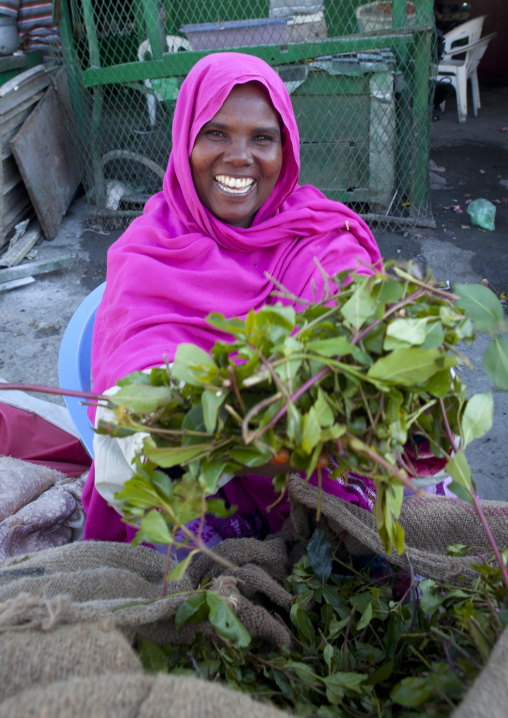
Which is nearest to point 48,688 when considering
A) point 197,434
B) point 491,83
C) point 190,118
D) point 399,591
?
point 197,434

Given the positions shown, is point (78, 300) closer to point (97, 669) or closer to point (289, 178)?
point (289, 178)

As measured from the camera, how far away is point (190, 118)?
1.79m

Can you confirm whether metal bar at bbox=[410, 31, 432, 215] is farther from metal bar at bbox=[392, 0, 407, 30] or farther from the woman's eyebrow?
the woman's eyebrow

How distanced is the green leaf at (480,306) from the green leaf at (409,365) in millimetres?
169

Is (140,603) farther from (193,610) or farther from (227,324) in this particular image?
(227,324)

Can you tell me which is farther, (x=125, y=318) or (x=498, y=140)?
(x=498, y=140)

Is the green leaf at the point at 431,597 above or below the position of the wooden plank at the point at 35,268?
above

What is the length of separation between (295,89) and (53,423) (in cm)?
A: 330

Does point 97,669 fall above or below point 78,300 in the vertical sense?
above

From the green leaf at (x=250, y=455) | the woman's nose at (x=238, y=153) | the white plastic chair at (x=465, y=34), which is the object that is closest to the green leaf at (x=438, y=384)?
the green leaf at (x=250, y=455)

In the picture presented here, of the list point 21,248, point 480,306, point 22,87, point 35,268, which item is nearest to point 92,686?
point 480,306

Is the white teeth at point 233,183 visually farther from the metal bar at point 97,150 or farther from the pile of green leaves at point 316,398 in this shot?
the metal bar at point 97,150

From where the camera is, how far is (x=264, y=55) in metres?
4.07

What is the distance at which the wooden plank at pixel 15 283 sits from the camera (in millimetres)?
4008
